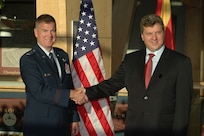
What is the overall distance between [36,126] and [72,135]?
0.60 metres

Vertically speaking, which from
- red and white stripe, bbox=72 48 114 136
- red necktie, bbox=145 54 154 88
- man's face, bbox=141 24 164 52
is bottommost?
red and white stripe, bbox=72 48 114 136

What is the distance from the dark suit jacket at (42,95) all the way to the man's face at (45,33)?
0.27ft

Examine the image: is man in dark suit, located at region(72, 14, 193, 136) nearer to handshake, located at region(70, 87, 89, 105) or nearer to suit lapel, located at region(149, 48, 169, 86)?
suit lapel, located at region(149, 48, 169, 86)

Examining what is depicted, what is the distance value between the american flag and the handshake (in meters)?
0.48

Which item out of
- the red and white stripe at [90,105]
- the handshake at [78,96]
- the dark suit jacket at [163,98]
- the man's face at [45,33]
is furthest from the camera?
the red and white stripe at [90,105]

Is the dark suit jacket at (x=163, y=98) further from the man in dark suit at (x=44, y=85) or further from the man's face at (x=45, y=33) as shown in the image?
the man's face at (x=45, y=33)

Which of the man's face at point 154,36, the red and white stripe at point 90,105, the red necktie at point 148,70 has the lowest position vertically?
the red and white stripe at point 90,105

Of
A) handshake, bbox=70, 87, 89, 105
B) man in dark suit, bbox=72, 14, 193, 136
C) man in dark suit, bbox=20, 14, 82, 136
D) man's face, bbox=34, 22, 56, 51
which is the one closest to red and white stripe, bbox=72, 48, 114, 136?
handshake, bbox=70, 87, 89, 105

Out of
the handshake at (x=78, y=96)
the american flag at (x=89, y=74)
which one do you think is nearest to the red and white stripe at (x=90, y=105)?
the american flag at (x=89, y=74)

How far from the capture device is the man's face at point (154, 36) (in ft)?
10.3

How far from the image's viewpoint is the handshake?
3801mm

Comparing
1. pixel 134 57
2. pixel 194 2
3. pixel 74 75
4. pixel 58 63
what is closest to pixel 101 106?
pixel 74 75

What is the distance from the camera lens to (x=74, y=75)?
4.59m

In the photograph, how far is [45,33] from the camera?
3553mm
